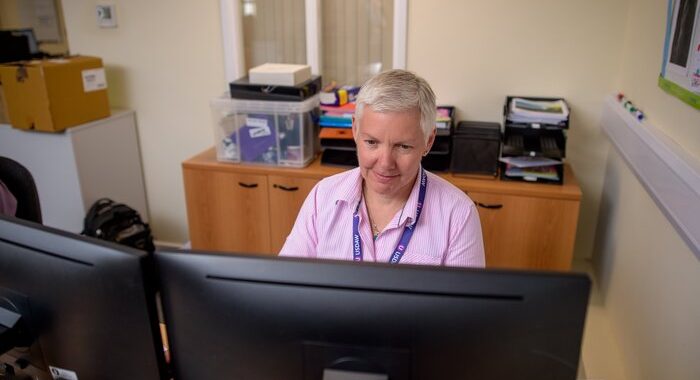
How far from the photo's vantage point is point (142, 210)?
11.6ft

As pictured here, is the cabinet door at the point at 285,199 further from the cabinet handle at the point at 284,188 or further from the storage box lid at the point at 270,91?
the storage box lid at the point at 270,91

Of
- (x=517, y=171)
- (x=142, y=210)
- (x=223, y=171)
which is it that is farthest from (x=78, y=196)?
(x=517, y=171)

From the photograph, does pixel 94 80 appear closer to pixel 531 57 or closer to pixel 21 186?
pixel 21 186

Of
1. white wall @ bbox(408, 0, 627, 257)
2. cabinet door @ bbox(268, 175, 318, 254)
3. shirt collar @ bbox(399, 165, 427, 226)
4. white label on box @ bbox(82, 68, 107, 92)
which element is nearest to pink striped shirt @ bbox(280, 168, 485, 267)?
shirt collar @ bbox(399, 165, 427, 226)

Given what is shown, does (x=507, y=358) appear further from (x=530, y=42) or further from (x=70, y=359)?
(x=530, y=42)

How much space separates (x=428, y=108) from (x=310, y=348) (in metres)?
0.77

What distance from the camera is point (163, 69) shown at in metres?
3.25

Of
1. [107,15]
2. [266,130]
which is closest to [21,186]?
[266,130]

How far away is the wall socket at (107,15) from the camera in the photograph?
3.19 meters

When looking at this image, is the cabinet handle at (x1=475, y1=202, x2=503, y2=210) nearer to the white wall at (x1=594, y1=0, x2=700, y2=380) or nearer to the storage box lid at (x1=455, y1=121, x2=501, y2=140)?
the storage box lid at (x1=455, y1=121, x2=501, y2=140)

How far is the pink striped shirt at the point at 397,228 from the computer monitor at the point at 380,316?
619 millimetres

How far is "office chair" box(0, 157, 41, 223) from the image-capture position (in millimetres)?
1808

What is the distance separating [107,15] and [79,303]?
281 cm

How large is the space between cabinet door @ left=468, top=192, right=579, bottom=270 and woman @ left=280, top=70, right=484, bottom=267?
107 cm
